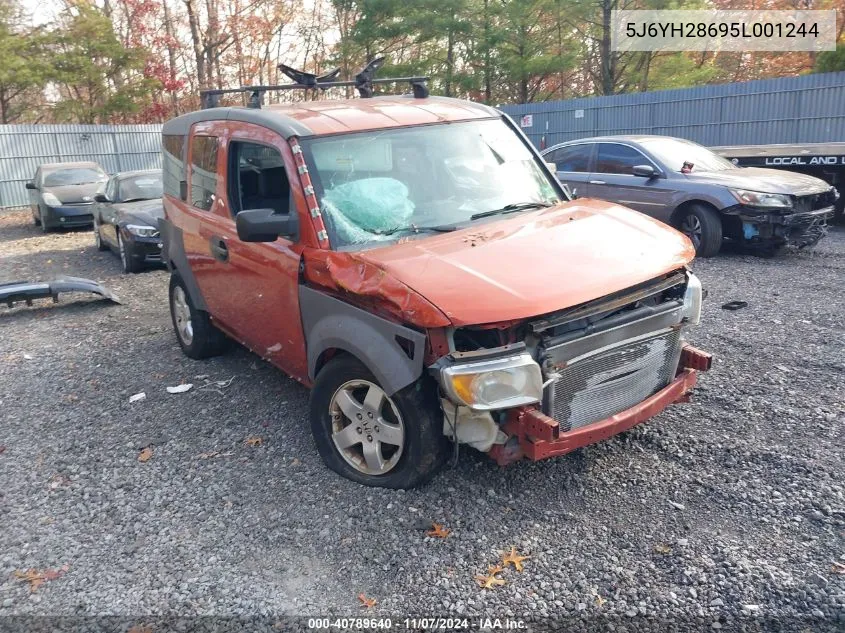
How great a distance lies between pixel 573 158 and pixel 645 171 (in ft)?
5.06

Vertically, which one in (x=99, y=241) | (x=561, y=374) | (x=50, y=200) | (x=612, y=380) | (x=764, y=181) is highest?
(x=764, y=181)

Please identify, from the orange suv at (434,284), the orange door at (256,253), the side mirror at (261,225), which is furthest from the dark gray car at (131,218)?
the side mirror at (261,225)

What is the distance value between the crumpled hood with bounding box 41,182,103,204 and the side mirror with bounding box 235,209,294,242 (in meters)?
13.5

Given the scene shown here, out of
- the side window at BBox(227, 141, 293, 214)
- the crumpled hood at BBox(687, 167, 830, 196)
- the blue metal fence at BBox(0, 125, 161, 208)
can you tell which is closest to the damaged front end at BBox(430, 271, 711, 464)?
the side window at BBox(227, 141, 293, 214)

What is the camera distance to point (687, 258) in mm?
3891

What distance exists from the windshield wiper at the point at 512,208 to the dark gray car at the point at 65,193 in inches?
515

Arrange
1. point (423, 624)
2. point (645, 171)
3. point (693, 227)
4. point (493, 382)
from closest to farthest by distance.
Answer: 1. point (423, 624)
2. point (493, 382)
3. point (693, 227)
4. point (645, 171)

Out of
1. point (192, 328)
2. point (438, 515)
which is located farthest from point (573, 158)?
point (438, 515)

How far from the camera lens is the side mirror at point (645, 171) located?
968 centimetres

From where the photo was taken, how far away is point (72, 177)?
16297mm

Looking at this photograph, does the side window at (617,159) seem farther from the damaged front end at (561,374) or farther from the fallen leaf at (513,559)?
the fallen leaf at (513,559)

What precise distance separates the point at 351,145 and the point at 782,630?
3305 millimetres

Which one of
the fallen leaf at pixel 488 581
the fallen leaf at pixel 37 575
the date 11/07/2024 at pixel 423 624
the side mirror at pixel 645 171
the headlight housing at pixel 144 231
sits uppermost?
the side mirror at pixel 645 171

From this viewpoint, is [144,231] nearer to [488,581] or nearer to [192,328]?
[192,328]
